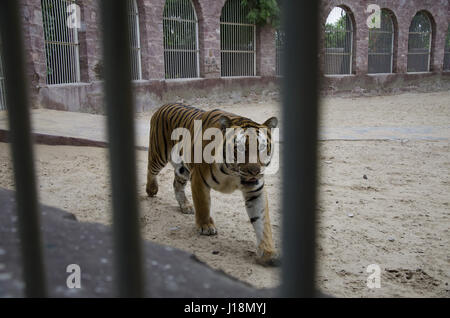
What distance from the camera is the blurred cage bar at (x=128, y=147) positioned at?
23.1 inches

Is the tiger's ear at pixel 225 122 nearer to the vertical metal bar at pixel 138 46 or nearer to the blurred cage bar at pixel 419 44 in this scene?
the vertical metal bar at pixel 138 46

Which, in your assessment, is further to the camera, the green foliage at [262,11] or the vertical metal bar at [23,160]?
the green foliage at [262,11]

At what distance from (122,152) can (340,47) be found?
17.9 m

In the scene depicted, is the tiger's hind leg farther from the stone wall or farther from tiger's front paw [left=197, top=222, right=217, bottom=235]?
the stone wall

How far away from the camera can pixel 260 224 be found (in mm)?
2801

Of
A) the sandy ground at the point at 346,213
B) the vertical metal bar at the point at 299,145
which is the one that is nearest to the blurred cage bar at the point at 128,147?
the vertical metal bar at the point at 299,145

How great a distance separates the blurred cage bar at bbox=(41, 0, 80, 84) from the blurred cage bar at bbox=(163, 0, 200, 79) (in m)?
3.63

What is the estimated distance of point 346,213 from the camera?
3.70 m

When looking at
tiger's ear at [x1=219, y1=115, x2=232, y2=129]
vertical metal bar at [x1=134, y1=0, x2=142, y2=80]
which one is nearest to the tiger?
tiger's ear at [x1=219, y1=115, x2=232, y2=129]

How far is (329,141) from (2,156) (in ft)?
16.3

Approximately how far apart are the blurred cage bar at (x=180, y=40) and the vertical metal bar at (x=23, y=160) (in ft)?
41.1

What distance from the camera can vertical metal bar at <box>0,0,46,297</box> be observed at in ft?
2.53

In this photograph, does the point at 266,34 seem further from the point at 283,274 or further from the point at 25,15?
the point at 283,274
